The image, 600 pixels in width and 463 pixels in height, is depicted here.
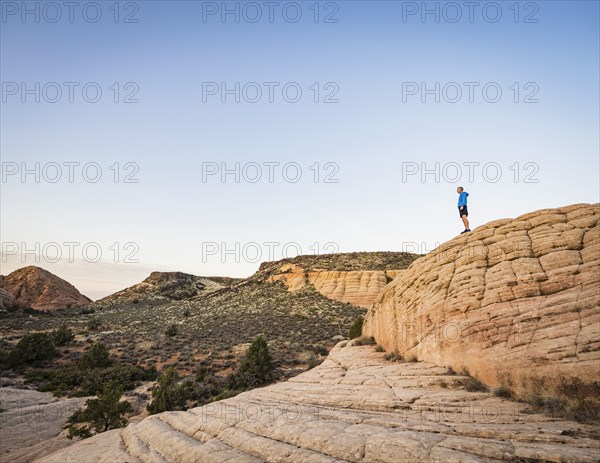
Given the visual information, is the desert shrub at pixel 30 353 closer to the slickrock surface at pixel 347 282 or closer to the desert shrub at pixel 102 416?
the desert shrub at pixel 102 416

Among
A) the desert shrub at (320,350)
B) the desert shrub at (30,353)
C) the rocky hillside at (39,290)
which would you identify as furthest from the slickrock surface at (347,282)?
the rocky hillside at (39,290)

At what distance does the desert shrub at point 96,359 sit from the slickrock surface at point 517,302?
22715 millimetres

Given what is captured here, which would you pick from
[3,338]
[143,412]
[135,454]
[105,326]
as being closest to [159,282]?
[105,326]

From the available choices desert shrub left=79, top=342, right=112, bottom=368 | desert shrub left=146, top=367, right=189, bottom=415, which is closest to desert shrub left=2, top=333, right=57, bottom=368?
desert shrub left=79, top=342, right=112, bottom=368

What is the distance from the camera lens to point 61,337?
32.6m

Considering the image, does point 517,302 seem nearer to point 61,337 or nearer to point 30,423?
point 30,423

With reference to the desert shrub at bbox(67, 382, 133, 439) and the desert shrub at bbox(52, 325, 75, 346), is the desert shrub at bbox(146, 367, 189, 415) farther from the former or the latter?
the desert shrub at bbox(52, 325, 75, 346)

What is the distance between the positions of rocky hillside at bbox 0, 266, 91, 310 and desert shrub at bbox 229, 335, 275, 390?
58147mm

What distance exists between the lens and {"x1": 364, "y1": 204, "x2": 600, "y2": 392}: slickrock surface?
25.7 feet

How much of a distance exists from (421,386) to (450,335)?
6.24ft

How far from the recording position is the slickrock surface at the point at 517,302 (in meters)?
7.85

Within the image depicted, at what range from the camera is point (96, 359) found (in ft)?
83.4

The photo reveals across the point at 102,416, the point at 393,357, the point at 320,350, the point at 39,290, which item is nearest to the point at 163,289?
the point at 39,290

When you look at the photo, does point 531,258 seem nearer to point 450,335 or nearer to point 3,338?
point 450,335
